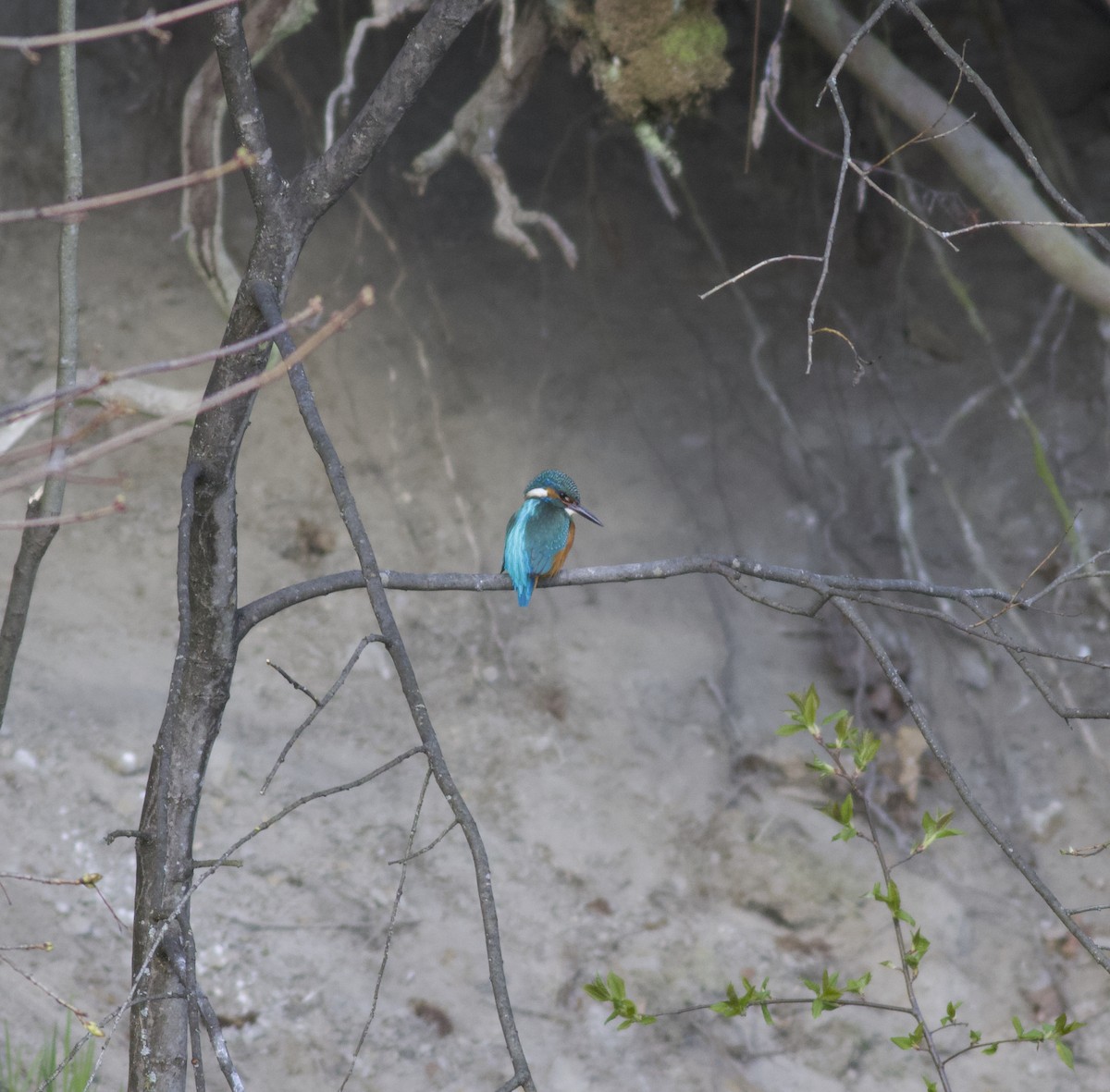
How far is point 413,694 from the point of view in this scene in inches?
59.9

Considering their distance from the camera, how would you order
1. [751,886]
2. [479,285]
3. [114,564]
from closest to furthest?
[751,886], [114,564], [479,285]

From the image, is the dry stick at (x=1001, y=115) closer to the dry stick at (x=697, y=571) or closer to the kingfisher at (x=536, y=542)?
the dry stick at (x=697, y=571)

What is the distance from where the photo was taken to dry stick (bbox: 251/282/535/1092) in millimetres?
1411

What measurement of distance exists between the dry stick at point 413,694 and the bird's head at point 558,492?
1.27 metres

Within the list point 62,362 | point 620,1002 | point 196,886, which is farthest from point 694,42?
point 196,886

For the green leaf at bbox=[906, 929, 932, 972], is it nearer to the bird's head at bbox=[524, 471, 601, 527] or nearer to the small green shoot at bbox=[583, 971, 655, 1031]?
the small green shoot at bbox=[583, 971, 655, 1031]

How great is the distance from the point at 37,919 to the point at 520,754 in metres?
1.62

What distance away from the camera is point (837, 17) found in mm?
3471

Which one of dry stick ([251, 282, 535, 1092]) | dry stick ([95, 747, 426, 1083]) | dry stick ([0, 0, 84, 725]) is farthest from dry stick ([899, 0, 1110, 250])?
dry stick ([0, 0, 84, 725])

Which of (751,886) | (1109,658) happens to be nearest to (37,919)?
(751,886)

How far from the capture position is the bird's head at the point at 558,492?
2926 millimetres

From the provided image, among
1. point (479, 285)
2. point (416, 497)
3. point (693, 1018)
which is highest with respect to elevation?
point (479, 285)

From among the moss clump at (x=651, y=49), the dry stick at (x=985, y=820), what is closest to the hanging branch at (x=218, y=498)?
the dry stick at (x=985, y=820)

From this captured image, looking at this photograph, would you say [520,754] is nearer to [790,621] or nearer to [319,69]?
[790,621]
